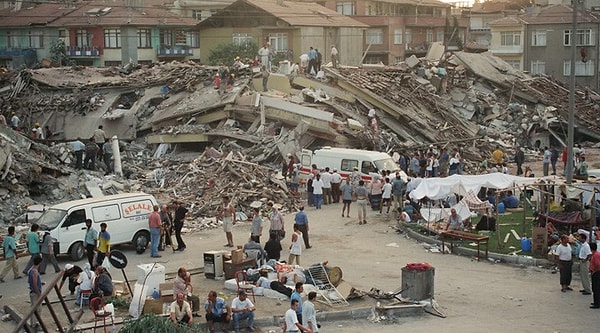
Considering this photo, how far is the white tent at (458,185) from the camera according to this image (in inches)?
1097

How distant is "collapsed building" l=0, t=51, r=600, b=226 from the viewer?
32375 mm

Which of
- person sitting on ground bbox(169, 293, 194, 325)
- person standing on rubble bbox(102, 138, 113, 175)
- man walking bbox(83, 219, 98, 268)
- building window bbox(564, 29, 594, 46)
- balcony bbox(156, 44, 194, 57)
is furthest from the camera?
balcony bbox(156, 44, 194, 57)

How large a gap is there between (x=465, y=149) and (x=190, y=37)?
43434 millimetres

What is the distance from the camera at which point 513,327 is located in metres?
18.3

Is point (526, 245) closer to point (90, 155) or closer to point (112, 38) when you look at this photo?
point (90, 155)

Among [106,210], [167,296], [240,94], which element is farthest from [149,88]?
[167,296]

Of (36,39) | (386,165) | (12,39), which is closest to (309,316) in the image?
(386,165)

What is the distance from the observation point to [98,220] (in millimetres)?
24688

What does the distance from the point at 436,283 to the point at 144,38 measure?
5966 centimetres

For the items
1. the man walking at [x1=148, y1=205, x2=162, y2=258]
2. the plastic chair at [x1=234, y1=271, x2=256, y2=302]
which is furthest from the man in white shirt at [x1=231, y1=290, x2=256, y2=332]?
the man walking at [x1=148, y1=205, x2=162, y2=258]

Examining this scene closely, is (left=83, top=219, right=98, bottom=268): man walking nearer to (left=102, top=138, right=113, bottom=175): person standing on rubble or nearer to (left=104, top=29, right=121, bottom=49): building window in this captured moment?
(left=102, top=138, right=113, bottom=175): person standing on rubble

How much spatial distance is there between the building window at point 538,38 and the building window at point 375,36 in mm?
16573

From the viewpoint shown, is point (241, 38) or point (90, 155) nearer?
point (90, 155)

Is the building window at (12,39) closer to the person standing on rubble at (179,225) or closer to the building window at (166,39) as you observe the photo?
the building window at (166,39)
